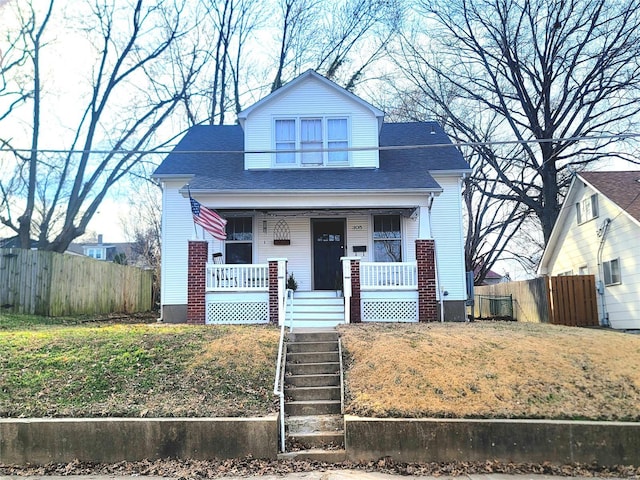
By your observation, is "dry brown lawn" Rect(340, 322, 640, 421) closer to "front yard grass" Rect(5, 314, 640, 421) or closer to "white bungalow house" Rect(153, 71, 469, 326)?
"front yard grass" Rect(5, 314, 640, 421)

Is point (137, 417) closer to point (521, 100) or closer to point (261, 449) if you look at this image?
point (261, 449)

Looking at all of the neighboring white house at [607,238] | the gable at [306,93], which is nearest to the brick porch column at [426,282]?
the gable at [306,93]

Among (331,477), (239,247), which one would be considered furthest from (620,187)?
(331,477)

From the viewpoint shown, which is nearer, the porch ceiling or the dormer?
the porch ceiling

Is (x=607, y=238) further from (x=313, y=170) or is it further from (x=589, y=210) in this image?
(x=313, y=170)

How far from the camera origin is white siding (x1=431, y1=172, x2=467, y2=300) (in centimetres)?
1650

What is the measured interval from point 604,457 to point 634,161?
21.2 metres

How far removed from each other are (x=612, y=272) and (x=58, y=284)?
56.2 ft

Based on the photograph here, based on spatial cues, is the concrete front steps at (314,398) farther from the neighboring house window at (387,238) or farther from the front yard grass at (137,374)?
the neighboring house window at (387,238)

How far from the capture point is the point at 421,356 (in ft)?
29.7

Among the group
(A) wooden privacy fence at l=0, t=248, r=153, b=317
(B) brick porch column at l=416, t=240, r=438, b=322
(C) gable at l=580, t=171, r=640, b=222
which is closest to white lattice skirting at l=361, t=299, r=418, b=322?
(B) brick porch column at l=416, t=240, r=438, b=322

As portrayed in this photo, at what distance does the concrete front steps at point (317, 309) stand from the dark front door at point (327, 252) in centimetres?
129

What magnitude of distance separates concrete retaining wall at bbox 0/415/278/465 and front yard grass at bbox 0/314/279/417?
0.25 m

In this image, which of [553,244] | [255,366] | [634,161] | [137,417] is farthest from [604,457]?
[634,161]
